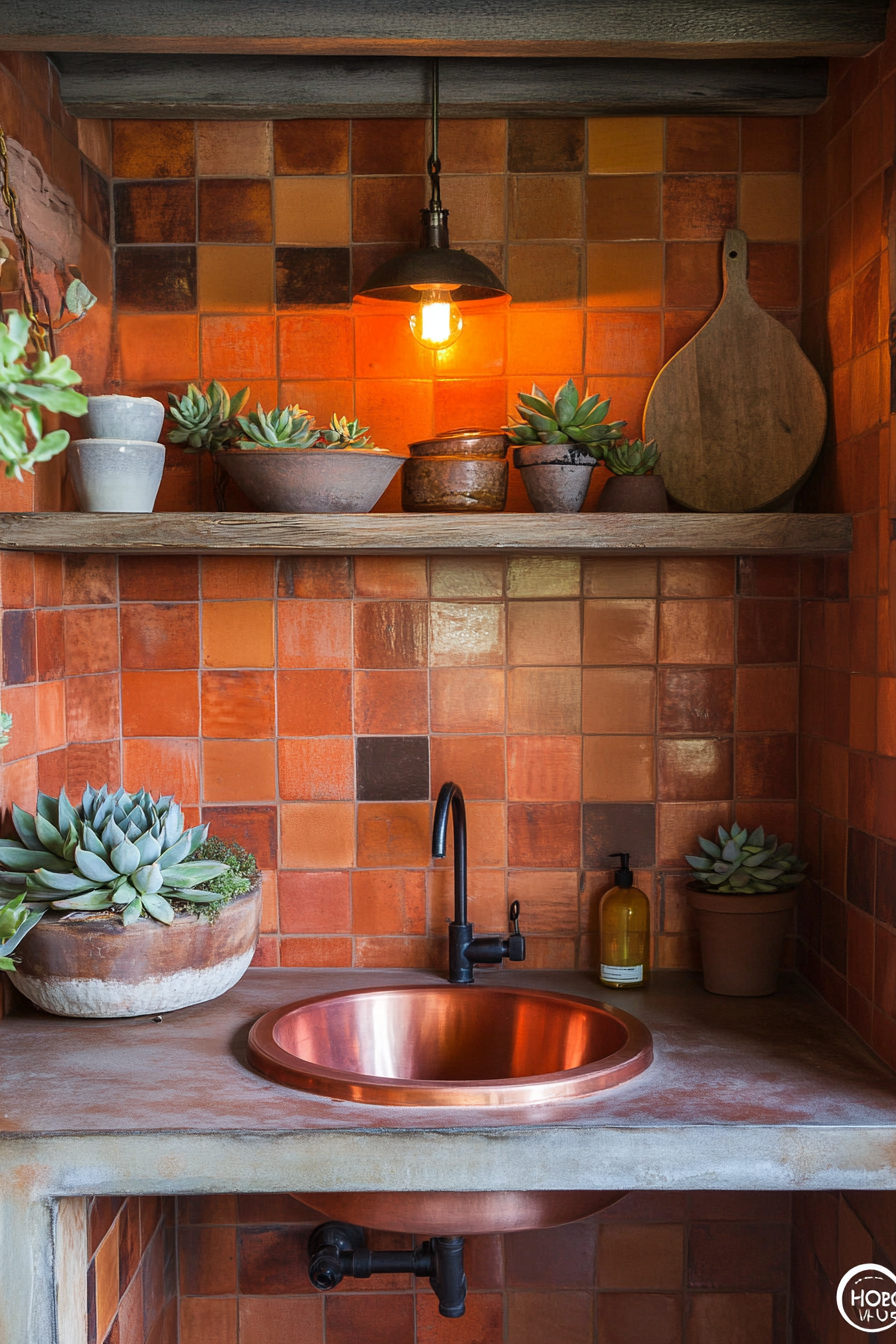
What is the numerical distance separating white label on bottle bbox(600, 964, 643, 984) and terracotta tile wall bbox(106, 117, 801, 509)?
2.56ft

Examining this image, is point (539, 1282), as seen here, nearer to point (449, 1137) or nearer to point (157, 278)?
point (449, 1137)

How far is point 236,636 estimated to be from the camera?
1913 mm

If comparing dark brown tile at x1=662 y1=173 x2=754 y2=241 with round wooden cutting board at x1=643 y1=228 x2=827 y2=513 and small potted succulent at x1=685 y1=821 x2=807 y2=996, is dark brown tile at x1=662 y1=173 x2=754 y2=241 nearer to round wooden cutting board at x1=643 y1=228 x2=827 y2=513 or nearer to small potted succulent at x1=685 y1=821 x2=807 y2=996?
round wooden cutting board at x1=643 y1=228 x2=827 y2=513

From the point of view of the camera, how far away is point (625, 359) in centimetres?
188

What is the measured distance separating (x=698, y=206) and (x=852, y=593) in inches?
28.6

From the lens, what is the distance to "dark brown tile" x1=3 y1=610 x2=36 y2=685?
5.23 feet

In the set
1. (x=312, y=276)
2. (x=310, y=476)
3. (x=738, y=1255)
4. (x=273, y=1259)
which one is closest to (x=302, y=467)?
(x=310, y=476)

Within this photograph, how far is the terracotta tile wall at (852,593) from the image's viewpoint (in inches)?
58.4

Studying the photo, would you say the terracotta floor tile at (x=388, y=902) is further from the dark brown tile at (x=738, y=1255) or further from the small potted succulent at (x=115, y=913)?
the dark brown tile at (x=738, y=1255)

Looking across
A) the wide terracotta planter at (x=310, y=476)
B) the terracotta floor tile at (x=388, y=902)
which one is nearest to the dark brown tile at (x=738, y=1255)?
the terracotta floor tile at (x=388, y=902)

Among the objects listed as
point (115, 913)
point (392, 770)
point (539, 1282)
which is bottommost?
point (539, 1282)

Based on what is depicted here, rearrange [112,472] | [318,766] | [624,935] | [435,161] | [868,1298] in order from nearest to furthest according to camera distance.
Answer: [868,1298] < [112,472] < [435,161] < [624,935] < [318,766]

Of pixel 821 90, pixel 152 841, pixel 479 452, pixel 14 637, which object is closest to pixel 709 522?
pixel 479 452

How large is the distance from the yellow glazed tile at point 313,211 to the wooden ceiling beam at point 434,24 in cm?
35
